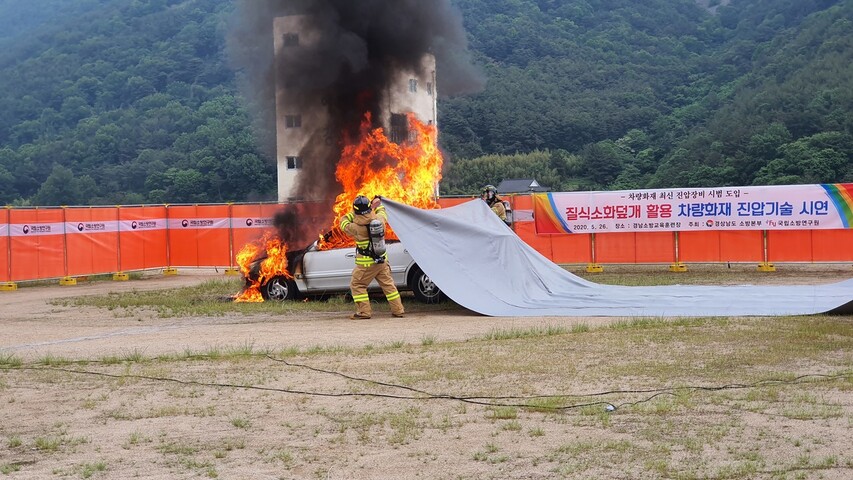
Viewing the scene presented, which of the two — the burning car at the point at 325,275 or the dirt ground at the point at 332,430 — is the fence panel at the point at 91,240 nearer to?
the burning car at the point at 325,275

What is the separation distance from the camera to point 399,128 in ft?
61.0

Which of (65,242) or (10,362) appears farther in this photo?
(65,242)

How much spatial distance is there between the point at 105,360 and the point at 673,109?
263 ft

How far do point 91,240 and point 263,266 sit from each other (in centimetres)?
957

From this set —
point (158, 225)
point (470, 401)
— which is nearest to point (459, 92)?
point (158, 225)

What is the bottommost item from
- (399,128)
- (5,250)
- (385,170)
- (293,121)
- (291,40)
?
(5,250)

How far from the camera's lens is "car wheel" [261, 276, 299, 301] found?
56.1ft

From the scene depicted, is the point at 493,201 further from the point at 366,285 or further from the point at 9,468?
the point at 9,468

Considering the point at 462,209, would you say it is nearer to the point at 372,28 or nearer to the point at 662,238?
the point at 372,28

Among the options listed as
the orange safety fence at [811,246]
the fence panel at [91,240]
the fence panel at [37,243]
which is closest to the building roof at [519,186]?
the fence panel at [91,240]

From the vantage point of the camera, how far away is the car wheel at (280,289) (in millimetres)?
17094

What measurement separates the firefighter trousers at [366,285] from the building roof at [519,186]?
175 feet

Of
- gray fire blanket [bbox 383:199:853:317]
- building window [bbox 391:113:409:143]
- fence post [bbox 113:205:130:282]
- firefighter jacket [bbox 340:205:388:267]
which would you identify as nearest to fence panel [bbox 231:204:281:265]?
fence post [bbox 113:205:130:282]

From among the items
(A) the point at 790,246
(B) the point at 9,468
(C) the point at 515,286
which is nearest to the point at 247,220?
(C) the point at 515,286
